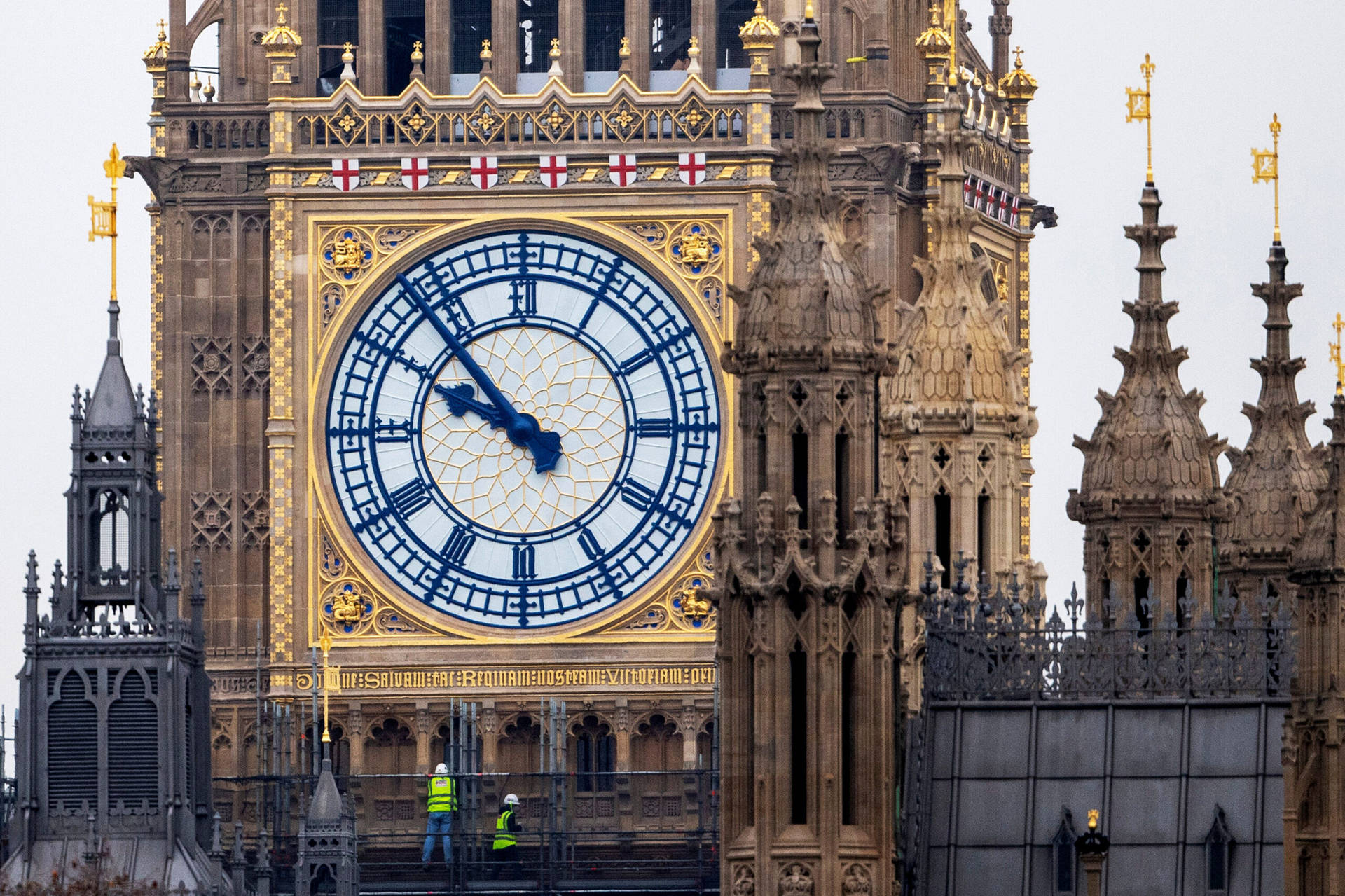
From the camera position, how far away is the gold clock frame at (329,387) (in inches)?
2734

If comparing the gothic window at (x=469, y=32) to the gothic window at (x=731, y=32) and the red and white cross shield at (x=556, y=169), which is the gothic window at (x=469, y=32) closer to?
the gothic window at (x=731, y=32)

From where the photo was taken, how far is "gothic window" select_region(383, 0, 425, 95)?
74000 mm

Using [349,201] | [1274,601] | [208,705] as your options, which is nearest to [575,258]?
[349,201]

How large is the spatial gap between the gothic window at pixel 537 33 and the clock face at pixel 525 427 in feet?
15.5

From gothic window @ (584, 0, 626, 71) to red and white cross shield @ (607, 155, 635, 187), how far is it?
4238 millimetres

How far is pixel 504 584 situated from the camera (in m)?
70.1

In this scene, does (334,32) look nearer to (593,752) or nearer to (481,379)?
(481,379)

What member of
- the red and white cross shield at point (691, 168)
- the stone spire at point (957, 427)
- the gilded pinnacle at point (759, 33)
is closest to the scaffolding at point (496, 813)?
the red and white cross shield at point (691, 168)

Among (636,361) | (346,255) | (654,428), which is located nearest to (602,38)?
(636,361)

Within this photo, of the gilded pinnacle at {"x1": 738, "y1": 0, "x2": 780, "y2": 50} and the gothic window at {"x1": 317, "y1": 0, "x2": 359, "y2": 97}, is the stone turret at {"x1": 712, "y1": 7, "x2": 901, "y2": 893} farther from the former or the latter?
the gothic window at {"x1": 317, "y1": 0, "x2": 359, "y2": 97}

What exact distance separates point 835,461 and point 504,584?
25083 millimetres

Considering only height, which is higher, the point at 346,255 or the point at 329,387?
the point at 346,255

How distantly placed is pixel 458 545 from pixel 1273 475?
42.7 ft

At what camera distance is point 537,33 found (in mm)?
74500
